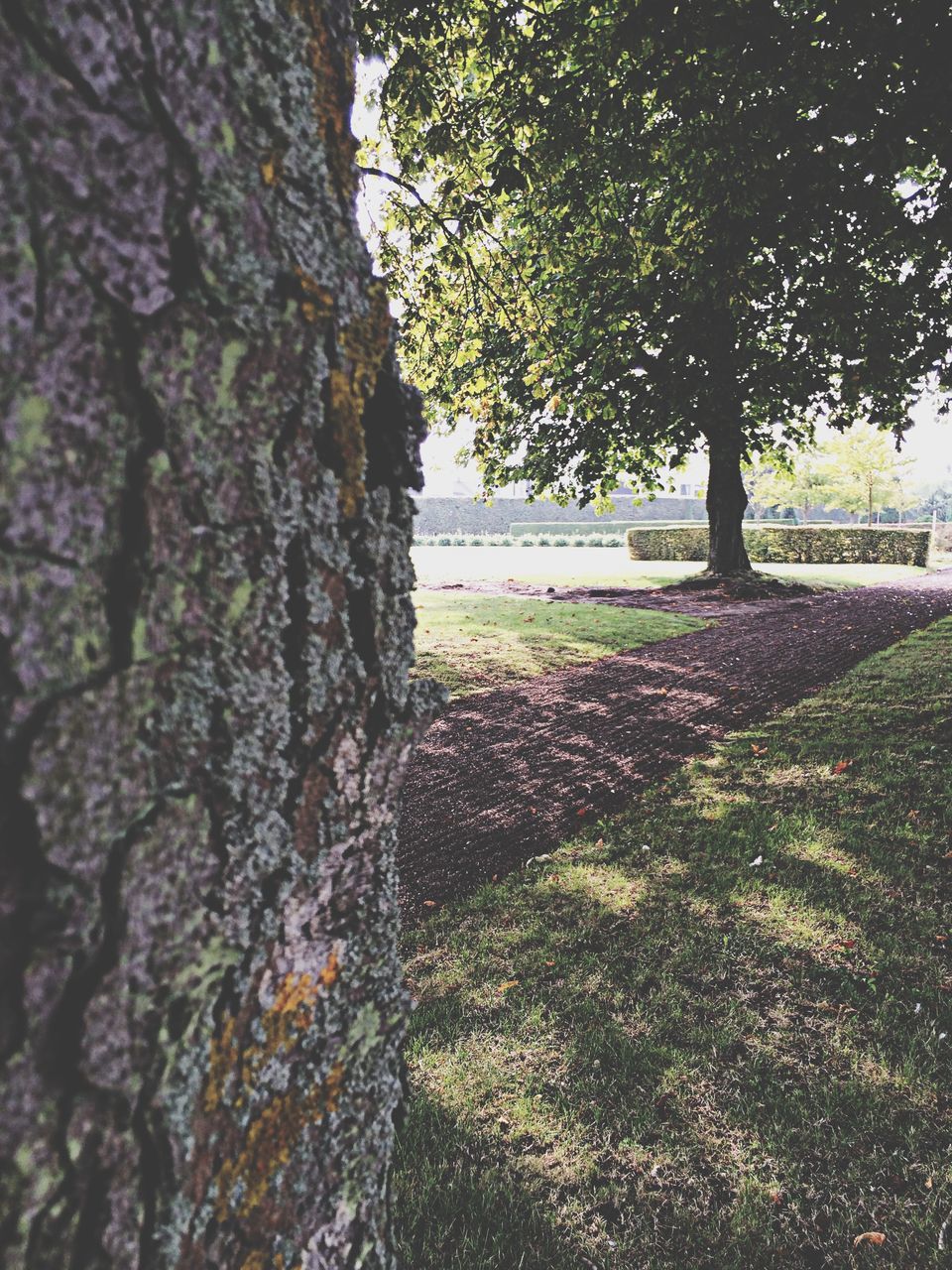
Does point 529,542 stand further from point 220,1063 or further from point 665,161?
point 220,1063

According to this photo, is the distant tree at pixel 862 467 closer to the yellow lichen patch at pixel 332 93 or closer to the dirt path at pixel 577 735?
the dirt path at pixel 577 735

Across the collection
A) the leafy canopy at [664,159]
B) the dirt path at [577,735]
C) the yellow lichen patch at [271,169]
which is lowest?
the dirt path at [577,735]

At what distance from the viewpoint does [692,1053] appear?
2490mm

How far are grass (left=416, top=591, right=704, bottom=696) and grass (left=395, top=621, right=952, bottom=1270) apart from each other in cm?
346

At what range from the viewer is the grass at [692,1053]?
75.3 inches

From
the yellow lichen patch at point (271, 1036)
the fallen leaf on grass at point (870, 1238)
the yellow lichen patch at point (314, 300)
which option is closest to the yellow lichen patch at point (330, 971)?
the yellow lichen patch at point (271, 1036)

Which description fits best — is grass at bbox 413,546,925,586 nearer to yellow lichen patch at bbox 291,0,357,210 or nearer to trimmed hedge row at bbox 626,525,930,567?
trimmed hedge row at bbox 626,525,930,567

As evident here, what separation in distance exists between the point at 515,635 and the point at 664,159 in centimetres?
628

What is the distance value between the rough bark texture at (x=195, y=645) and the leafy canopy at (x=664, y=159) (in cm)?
457

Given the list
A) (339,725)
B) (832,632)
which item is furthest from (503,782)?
(832,632)

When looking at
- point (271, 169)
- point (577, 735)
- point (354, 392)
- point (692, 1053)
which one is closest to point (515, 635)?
point (577, 735)

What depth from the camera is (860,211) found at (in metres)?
5.48

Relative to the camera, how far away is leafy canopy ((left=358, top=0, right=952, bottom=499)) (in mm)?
4523

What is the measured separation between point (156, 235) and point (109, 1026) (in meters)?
0.73
